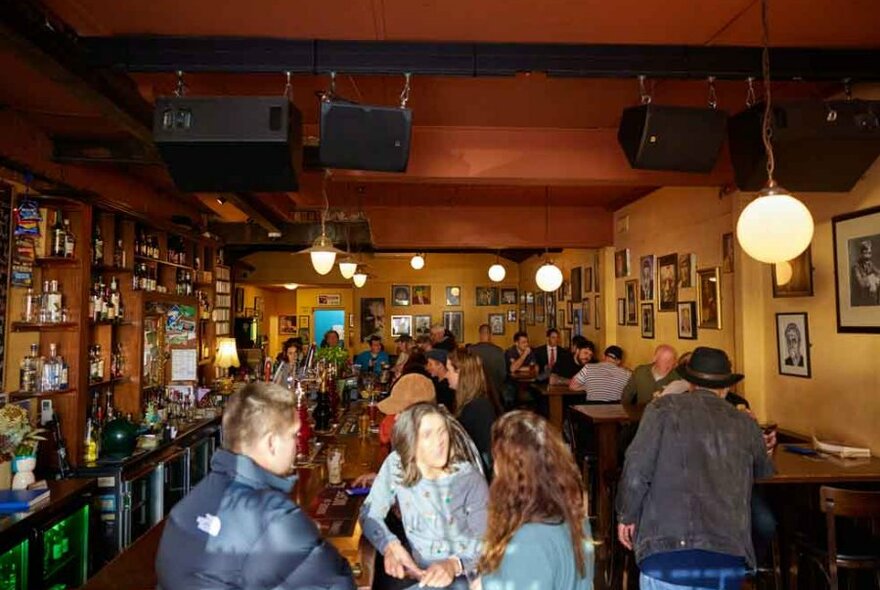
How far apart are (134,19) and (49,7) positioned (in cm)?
35

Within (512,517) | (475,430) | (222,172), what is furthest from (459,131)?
(512,517)

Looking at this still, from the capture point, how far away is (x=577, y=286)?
9.52 metres

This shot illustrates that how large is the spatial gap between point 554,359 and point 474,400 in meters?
5.77

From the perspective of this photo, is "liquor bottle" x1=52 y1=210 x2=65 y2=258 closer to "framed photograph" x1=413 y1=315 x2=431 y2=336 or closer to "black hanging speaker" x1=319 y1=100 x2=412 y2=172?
"black hanging speaker" x1=319 y1=100 x2=412 y2=172

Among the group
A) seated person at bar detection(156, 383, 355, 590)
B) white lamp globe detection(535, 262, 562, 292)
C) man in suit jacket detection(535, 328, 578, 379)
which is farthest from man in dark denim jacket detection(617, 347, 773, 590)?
man in suit jacket detection(535, 328, 578, 379)

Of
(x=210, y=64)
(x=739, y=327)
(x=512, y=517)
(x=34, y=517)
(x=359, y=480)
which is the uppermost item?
(x=210, y=64)

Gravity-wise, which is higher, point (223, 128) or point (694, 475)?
point (223, 128)

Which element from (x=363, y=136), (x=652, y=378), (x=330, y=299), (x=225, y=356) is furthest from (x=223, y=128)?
(x=330, y=299)

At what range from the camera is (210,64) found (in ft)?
9.85

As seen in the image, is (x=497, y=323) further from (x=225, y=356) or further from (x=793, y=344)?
(x=793, y=344)

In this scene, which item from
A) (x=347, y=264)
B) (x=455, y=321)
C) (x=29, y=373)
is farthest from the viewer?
(x=455, y=321)

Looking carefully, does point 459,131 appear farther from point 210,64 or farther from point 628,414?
point 628,414

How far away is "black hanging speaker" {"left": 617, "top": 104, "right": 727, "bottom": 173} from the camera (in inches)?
125

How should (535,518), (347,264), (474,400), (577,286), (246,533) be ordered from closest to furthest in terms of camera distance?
(246,533)
(535,518)
(474,400)
(347,264)
(577,286)
